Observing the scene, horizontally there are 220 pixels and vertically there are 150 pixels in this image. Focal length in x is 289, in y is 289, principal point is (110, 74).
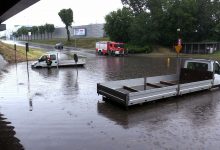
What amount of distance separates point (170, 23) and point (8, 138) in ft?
199

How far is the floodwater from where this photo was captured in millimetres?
9141

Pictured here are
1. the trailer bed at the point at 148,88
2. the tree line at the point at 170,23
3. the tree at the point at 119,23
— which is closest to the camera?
the trailer bed at the point at 148,88

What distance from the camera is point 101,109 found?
44.7 feet

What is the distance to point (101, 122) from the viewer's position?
11516mm

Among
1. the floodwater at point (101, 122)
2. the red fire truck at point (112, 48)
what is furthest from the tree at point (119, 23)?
the floodwater at point (101, 122)

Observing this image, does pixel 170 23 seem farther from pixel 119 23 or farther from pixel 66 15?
pixel 66 15

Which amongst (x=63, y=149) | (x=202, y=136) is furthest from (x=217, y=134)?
(x=63, y=149)

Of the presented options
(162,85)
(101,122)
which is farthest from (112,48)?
(101,122)

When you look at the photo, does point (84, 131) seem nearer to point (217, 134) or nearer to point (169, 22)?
point (217, 134)

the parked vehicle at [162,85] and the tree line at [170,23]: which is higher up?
the tree line at [170,23]

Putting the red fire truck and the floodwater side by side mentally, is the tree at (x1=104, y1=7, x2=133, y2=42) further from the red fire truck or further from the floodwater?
the floodwater

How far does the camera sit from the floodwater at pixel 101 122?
9.14 metres

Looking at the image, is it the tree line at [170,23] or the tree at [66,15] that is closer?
the tree line at [170,23]

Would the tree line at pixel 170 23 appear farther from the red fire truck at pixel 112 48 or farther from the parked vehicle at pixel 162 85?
the parked vehicle at pixel 162 85
